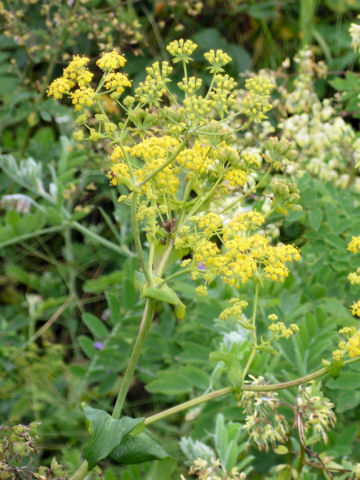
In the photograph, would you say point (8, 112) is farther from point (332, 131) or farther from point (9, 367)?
point (332, 131)

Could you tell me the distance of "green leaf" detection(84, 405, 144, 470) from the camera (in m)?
1.03

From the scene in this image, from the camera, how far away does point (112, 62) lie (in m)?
1.07

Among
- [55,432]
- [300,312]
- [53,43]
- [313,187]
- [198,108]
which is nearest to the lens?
[198,108]

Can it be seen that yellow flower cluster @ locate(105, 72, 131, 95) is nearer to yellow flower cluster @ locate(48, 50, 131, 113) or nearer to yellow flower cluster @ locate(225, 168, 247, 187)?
yellow flower cluster @ locate(48, 50, 131, 113)

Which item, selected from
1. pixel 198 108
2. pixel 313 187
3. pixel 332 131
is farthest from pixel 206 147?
pixel 332 131

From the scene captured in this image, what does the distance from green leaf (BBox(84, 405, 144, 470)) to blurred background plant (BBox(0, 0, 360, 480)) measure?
0.58 ft

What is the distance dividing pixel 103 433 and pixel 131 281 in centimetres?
87

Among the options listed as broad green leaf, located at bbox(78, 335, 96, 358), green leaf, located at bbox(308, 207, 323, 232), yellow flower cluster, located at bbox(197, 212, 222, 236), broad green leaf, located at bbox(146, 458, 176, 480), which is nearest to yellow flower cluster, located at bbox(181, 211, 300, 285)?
yellow flower cluster, located at bbox(197, 212, 222, 236)

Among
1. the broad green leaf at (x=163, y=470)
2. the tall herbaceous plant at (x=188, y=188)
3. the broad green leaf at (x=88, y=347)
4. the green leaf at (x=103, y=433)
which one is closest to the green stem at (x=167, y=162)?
the tall herbaceous plant at (x=188, y=188)

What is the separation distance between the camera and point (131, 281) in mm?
1897

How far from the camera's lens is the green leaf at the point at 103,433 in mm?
1028

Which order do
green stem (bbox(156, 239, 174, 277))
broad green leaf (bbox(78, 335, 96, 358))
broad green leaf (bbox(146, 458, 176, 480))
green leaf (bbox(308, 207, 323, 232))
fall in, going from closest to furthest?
green stem (bbox(156, 239, 174, 277)) < broad green leaf (bbox(146, 458, 176, 480)) < green leaf (bbox(308, 207, 323, 232)) < broad green leaf (bbox(78, 335, 96, 358))

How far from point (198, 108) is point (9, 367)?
4.36ft

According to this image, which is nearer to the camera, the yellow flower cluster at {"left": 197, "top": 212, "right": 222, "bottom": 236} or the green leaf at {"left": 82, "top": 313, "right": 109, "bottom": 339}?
the yellow flower cluster at {"left": 197, "top": 212, "right": 222, "bottom": 236}
